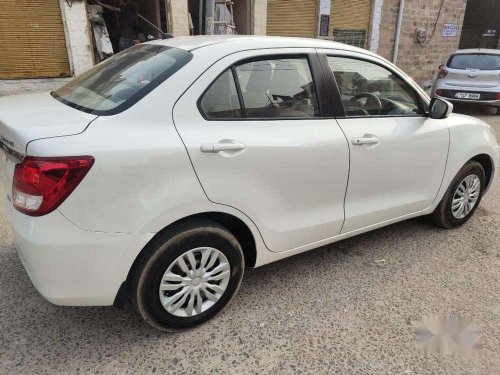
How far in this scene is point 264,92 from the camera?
257cm

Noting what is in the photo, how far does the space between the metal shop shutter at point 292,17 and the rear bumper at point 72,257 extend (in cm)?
1008

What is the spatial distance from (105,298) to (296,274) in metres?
1.45

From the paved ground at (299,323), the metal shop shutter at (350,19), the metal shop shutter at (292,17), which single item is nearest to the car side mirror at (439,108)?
the paved ground at (299,323)

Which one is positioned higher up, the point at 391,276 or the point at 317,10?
the point at 317,10

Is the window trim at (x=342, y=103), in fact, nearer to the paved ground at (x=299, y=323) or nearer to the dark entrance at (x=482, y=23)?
the paved ground at (x=299, y=323)

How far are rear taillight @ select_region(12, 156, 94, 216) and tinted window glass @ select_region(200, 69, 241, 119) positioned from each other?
0.71 metres

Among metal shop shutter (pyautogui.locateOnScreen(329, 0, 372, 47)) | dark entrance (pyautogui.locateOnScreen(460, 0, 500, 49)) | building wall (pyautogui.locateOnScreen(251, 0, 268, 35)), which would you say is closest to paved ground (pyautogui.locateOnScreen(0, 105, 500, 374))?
building wall (pyautogui.locateOnScreen(251, 0, 268, 35))

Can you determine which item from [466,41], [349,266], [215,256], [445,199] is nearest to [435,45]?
[466,41]

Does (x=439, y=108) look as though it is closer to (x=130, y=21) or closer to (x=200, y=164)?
(x=200, y=164)

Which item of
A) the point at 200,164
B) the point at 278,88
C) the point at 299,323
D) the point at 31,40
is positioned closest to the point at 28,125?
the point at 200,164

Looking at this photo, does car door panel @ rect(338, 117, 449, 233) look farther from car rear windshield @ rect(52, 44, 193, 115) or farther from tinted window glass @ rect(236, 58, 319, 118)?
car rear windshield @ rect(52, 44, 193, 115)

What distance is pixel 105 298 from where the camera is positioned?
2158mm

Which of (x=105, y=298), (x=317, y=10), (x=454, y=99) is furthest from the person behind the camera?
(x=317, y=10)

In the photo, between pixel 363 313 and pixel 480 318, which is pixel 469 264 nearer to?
pixel 480 318
